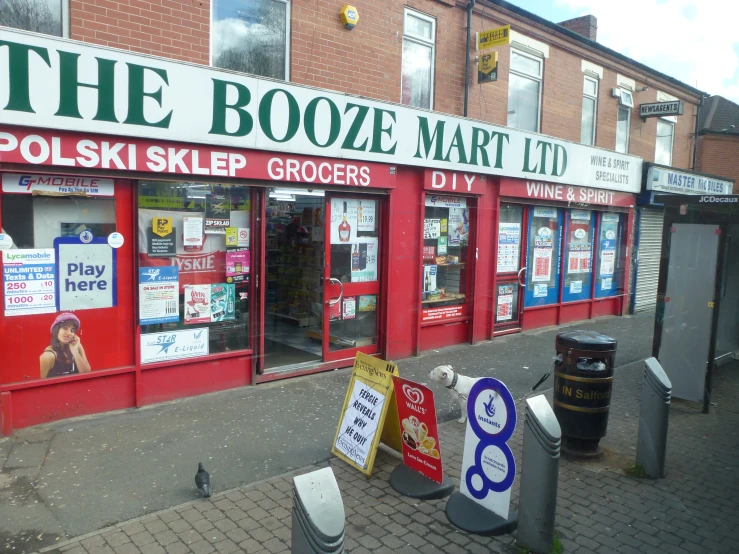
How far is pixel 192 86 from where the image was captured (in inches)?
248

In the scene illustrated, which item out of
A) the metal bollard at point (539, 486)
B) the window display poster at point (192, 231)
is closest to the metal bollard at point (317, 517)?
the metal bollard at point (539, 486)

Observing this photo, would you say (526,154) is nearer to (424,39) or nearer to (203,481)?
(424,39)

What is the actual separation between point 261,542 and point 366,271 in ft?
16.4

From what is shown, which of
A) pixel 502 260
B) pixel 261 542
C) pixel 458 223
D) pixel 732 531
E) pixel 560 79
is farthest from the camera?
pixel 560 79

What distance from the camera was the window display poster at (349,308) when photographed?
832 cm

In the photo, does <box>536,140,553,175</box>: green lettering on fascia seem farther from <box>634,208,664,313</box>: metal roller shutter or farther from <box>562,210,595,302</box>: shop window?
<box>634,208,664,313</box>: metal roller shutter

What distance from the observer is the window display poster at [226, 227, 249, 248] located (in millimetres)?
7043

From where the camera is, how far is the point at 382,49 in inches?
335

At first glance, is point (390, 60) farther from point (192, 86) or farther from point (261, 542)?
point (261, 542)

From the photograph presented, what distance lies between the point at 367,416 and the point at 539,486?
5.43 ft

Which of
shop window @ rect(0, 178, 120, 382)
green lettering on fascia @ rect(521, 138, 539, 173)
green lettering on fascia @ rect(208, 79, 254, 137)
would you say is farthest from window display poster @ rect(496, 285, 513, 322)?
shop window @ rect(0, 178, 120, 382)

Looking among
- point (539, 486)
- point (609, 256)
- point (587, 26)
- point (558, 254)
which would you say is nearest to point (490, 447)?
point (539, 486)

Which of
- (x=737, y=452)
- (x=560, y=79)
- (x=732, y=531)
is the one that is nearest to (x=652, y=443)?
(x=732, y=531)

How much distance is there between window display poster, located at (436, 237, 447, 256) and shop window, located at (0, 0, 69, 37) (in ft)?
19.6
